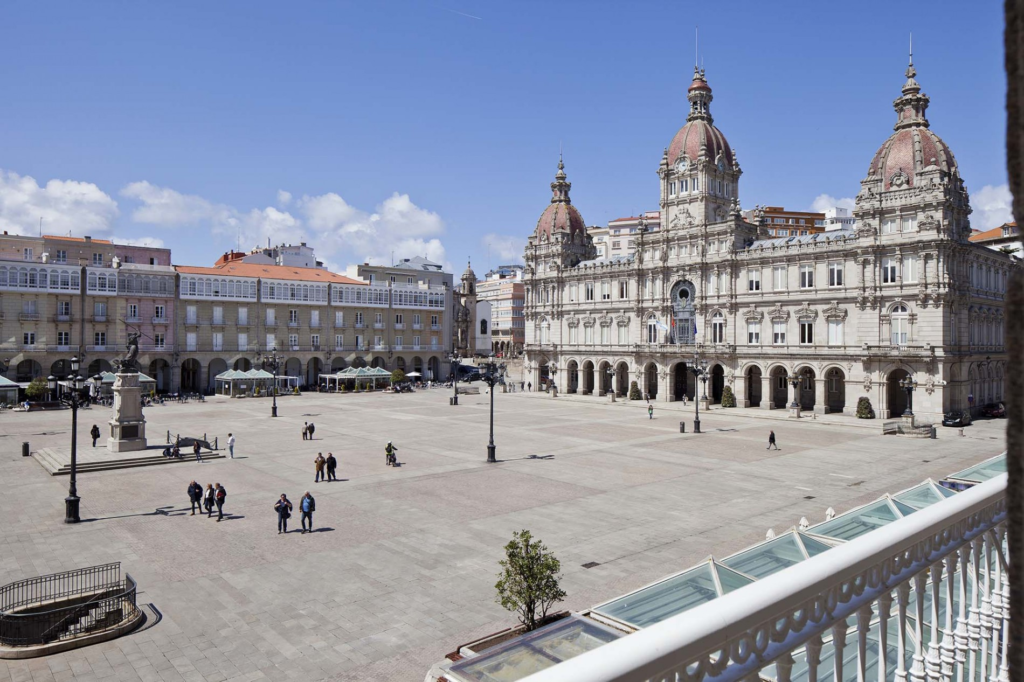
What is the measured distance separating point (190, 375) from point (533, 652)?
241 ft

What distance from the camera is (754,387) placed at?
6178 cm

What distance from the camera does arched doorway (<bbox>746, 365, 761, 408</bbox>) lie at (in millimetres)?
59591

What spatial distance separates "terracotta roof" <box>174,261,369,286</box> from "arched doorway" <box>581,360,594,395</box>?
1151 inches

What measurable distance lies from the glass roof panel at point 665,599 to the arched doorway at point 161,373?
233ft

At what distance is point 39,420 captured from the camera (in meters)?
48.4

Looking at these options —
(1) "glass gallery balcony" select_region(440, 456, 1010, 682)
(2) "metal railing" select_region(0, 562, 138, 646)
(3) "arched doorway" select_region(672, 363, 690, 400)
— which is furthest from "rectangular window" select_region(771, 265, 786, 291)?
(1) "glass gallery balcony" select_region(440, 456, 1010, 682)

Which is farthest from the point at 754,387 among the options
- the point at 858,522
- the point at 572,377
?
the point at 858,522

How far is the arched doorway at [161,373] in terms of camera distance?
7081 centimetres

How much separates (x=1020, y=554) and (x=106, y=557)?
20352mm

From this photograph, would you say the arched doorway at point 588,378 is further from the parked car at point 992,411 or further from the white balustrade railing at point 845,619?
the white balustrade railing at point 845,619

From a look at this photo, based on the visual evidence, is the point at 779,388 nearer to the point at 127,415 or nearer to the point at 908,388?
the point at 908,388

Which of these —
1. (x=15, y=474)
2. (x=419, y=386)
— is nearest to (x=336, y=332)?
(x=419, y=386)

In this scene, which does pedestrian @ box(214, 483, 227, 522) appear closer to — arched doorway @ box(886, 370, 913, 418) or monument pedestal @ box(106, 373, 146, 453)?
monument pedestal @ box(106, 373, 146, 453)

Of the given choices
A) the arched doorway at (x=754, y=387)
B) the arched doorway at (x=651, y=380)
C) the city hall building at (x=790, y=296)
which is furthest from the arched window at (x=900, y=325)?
the arched doorway at (x=651, y=380)
